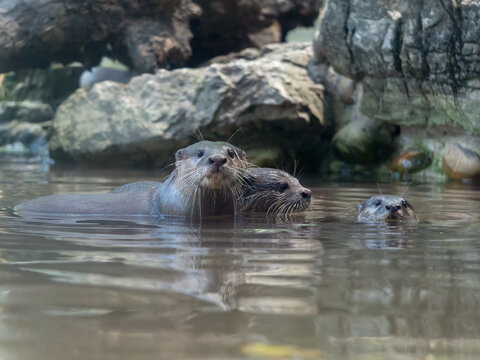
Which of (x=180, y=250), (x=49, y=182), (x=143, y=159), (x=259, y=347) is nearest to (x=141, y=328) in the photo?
(x=259, y=347)

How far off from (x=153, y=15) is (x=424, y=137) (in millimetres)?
4699

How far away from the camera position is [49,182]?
7.04 m

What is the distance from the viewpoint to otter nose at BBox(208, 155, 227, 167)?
13.5 ft

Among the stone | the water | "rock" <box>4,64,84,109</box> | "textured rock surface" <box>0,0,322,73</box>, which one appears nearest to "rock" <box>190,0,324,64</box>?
"textured rock surface" <box>0,0,322,73</box>

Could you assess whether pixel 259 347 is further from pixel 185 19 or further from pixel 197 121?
pixel 185 19

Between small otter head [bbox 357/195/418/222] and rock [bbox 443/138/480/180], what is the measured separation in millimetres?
3766

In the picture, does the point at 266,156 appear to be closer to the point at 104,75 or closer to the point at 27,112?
the point at 104,75

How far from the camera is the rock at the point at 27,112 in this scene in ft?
44.2

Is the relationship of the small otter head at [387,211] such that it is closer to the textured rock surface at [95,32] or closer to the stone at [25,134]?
the textured rock surface at [95,32]

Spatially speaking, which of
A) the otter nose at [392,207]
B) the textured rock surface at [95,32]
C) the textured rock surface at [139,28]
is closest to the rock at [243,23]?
the textured rock surface at [139,28]

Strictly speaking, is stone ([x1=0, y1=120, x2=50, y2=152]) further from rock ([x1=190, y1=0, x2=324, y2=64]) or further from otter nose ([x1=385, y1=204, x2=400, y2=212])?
otter nose ([x1=385, y1=204, x2=400, y2=212])

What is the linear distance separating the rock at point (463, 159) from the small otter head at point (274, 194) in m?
3.44

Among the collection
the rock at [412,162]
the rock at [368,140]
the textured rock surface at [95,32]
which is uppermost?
the textured rock surface at [95,32]

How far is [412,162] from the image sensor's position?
28.3 feet
